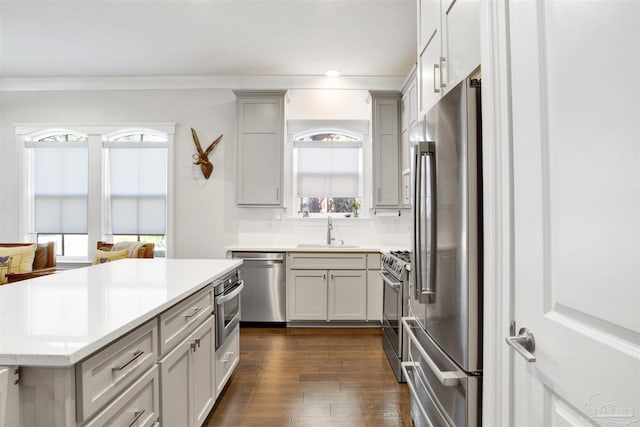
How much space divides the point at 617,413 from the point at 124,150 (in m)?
5.12

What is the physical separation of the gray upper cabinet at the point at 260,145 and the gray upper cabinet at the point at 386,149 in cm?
112

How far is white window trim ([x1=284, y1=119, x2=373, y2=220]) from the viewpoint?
4.42 m

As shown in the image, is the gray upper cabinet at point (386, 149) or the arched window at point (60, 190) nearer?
the gray upper cabinet at point (386, 149)

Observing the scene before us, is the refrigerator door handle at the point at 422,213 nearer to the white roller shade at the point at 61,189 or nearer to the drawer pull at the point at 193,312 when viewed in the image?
the drawer pull at the point at 193,312

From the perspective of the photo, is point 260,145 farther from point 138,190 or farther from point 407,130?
point 138,190

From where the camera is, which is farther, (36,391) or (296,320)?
(296,320)

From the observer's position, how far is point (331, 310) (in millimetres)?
3768

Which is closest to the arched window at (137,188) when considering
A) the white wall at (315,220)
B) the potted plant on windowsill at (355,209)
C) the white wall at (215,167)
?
the white wall at (215,167)

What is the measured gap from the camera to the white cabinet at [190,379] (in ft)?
4.75

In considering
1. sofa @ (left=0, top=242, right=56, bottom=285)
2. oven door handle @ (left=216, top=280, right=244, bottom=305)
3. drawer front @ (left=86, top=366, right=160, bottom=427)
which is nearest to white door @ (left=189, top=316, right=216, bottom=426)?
oven door handle @ (left=216, top=280, right=244, bottom=305)

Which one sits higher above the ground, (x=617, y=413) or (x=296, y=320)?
(x=617, y=413)

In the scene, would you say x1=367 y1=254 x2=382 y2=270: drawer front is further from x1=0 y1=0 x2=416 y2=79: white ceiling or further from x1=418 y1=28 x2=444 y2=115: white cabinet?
x1=0 y1=0 x2=416 y2=79: white ceiling

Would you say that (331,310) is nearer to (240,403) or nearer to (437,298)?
(240,403)

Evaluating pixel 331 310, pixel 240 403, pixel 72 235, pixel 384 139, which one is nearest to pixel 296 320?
pixel 331 310
